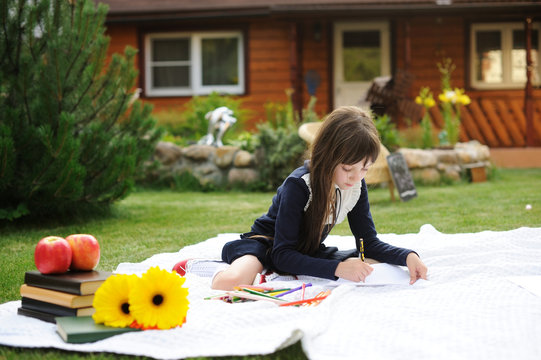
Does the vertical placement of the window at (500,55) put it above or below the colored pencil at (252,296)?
above

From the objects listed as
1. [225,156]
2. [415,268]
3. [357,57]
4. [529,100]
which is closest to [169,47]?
[357,57]

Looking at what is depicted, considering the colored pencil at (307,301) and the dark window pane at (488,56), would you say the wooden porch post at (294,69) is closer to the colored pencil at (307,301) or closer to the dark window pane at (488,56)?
the dark window pane at (488,56)

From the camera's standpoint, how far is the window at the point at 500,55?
13.0 m

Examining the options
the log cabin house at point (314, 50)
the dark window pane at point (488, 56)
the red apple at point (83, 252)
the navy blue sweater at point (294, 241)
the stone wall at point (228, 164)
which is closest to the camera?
the red apple at point (83, 252)

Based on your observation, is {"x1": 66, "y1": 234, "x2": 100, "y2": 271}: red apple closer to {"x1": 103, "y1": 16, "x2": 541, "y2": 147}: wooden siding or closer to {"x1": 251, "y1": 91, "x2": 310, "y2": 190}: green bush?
{"x1": 251, "y1": 91, "x2": 310, "y2": 190}: green bush

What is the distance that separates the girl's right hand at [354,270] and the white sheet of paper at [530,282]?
686 mm

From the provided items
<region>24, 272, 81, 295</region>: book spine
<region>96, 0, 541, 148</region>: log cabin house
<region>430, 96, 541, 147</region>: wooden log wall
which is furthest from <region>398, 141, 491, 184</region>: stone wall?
<region>24, 272, 81, 295</region>: book spine

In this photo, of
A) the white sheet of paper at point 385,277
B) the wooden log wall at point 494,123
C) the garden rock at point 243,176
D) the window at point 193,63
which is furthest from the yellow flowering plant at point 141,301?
the window at point 193,63

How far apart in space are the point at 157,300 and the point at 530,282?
167 cm

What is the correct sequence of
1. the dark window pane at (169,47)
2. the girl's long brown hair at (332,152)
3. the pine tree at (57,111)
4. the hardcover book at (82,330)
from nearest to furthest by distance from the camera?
1. the hardcover book at (82,330)
2. the girl's long brown hair at (332,152)
3. the pine tree at (57,111)
4. the dark window pane at (169,47)

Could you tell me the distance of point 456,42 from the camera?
12.9 meters

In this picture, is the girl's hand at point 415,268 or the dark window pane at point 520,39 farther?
the dark window pane at point 520,39

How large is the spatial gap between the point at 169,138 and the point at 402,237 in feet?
21.3

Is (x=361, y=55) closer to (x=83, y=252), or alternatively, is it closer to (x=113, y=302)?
(x=83, y=252)
